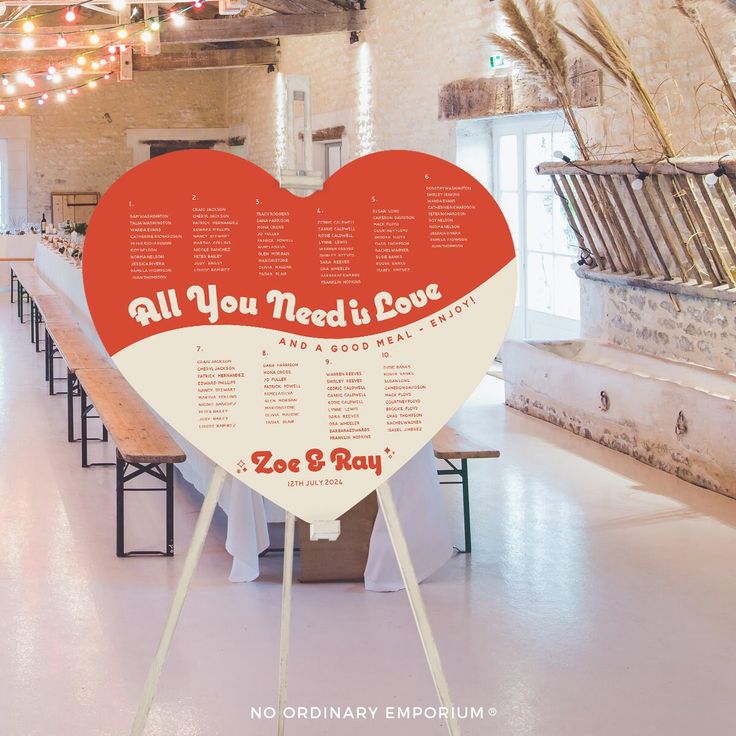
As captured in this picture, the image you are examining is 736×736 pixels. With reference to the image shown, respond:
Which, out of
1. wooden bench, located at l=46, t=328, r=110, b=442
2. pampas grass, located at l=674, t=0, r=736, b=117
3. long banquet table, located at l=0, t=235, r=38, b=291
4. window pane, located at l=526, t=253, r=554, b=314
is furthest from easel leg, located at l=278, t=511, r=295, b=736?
long banquet table, located at l=0, t=235, r=38, b=291

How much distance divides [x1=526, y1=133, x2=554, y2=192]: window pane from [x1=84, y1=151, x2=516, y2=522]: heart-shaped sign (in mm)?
6036

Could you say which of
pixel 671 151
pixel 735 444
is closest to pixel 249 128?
pixel 671 151

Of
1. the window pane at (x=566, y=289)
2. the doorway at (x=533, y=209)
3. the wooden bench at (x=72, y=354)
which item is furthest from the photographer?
the doorway at (x=533, y=209)

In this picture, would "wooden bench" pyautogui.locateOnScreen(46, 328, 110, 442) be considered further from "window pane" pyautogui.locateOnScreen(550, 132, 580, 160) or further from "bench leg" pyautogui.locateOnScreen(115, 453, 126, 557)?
"window pane" pyautogui.locateOnScreen(550, 132, 580, 160)

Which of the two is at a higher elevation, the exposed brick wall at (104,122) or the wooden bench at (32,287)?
the exposed brick wall at (104,122)

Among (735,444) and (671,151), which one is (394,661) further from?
(671,151)

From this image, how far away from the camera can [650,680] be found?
324cm

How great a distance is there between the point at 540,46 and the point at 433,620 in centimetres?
379

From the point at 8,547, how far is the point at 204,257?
2.59 metres

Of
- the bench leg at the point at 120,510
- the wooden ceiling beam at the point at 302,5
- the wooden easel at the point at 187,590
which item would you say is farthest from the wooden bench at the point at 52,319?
the wooden easel at the point at 187,590

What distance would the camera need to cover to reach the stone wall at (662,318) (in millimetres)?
5871

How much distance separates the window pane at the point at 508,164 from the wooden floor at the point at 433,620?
4.02 metres

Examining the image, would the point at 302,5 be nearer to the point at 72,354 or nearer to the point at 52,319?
the point at 52,319

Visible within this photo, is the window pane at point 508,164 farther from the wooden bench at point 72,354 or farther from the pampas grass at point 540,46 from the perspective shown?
the wooden bench at point 72,354
